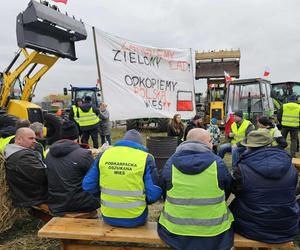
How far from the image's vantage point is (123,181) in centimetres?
294

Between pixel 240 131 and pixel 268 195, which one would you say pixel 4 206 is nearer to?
pixel 268 195

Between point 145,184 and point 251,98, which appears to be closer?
point 145,184

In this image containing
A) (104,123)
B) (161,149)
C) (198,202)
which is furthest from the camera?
(104,123)

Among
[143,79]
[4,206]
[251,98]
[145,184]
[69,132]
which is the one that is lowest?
[4,206]

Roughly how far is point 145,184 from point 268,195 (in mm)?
1065

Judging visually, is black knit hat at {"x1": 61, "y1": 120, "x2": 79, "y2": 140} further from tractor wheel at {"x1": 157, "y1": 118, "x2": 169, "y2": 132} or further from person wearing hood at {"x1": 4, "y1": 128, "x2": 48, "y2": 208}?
tractor wheel at {"x1": 157, "y1": 118, "x2": 169, "y2": 132}

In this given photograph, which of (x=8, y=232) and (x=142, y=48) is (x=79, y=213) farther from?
(x=142, y=48)

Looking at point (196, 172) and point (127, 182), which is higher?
point (196, 172)

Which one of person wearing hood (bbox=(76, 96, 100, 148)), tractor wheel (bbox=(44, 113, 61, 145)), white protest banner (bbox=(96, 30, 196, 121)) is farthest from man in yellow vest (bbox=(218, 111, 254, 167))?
tractor wheel (bbox=(44, 113, 61, 145))

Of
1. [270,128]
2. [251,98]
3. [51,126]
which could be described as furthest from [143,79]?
[251,98]

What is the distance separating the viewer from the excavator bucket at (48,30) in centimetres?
742

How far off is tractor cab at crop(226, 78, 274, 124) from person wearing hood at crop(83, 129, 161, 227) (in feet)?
28.2

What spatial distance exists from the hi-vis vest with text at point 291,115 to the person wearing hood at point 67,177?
22.1ft

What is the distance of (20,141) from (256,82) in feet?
32.2
